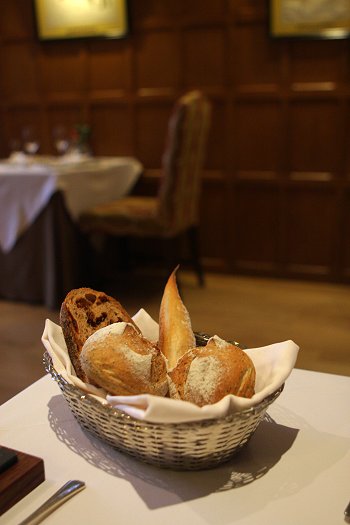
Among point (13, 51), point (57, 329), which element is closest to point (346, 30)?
point (13, 51)

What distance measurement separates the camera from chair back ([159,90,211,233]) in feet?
9.56

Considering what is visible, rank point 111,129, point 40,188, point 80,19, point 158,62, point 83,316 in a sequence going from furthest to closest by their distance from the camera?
point 111,129
point 80,19
point 158,62
point 40,188
point 83,316

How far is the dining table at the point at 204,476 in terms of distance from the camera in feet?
2.11

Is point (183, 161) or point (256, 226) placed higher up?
point (183, 161)

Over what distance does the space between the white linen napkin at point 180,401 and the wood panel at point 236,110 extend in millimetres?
2842

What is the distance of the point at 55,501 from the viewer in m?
0.66

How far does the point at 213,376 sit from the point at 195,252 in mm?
2840

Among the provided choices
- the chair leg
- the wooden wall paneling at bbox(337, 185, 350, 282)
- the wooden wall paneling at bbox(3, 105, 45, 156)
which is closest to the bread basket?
the chair leg

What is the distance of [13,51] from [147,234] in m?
1.95

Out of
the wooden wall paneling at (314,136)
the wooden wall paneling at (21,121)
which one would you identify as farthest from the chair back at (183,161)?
the wooden wall paneling at (21,121)

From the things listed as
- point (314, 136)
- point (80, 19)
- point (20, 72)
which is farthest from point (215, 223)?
point (20, 72)

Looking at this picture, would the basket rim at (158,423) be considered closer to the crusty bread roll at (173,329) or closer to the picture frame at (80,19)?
the crusty bread roll at (173,329)

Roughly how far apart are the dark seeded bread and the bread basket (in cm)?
5

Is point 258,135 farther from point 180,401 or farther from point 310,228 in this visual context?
point 180,401
